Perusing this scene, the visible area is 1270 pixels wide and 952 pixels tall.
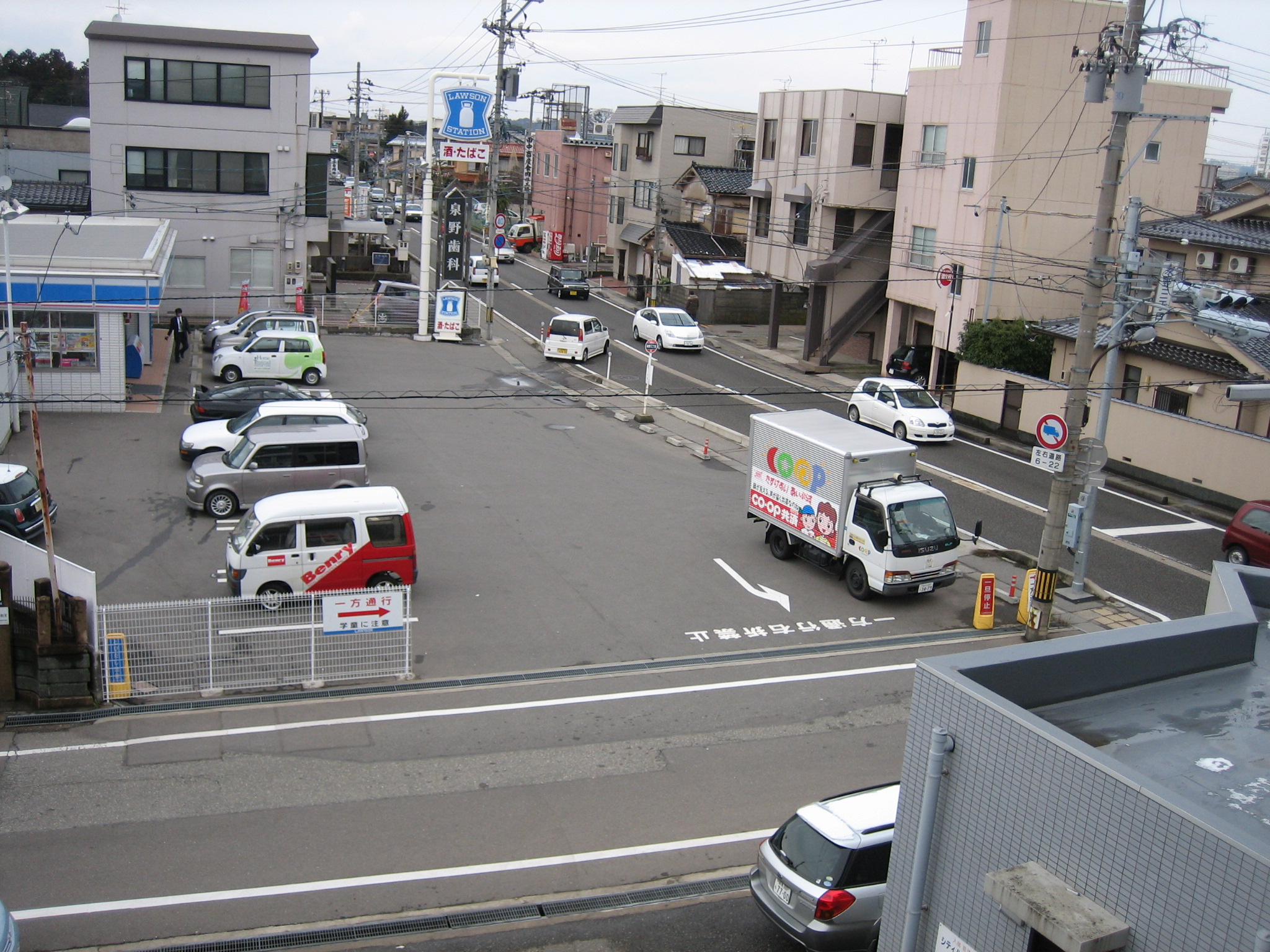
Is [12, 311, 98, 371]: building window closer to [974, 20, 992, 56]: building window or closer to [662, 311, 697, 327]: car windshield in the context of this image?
[662, 311, 697, 327]: car windshield

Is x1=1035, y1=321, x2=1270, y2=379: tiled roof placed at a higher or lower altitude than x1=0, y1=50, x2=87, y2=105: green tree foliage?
lower

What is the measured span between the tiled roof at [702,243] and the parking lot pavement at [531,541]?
83.7ft

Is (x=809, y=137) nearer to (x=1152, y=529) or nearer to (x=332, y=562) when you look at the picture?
(x=1152, y=529)

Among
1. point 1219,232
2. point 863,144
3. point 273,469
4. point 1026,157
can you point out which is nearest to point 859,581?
point 273,469

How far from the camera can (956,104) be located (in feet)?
117

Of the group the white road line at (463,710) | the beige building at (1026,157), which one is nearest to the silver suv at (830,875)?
the white road line at (463,710)

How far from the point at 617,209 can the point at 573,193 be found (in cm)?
984

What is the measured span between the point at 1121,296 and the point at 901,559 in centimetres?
661

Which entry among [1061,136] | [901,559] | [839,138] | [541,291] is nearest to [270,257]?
[541,291]

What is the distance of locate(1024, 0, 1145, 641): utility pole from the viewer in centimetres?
1683

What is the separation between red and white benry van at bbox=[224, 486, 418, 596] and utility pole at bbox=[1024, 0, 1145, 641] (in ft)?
33.6

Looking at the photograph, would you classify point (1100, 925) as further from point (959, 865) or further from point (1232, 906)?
point (959, 865)

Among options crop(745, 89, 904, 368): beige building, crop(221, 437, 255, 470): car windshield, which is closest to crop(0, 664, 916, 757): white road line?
crop(221, 437, 255, 470): car windshield

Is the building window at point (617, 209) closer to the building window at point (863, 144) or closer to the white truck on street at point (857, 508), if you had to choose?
the building window at point (863, 144)
